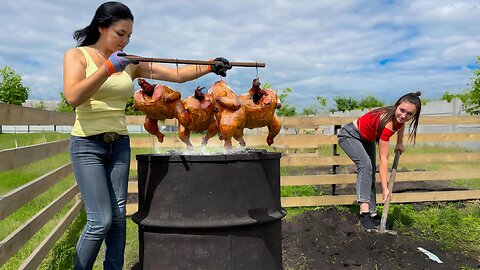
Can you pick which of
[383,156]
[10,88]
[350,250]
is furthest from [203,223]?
[10,88]

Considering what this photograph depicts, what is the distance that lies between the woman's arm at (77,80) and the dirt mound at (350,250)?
257 centimetres

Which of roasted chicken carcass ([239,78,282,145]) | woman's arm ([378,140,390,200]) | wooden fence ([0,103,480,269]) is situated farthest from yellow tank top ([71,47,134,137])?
woman's arm ([378,140,390,200])

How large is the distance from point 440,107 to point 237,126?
75.0 ft

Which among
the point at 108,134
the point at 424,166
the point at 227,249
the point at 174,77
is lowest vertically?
the point at 424,166

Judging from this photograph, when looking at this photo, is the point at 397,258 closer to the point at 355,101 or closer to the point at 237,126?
the point at 237,126

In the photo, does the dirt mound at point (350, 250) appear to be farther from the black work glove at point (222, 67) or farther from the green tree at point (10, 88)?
the green tree at point (10, 88)

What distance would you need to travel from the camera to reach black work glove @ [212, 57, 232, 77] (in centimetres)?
289

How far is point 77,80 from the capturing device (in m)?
2.42

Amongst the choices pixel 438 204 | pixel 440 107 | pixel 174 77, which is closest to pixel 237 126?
pixel 174 77

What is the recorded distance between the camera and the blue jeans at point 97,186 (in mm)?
2553

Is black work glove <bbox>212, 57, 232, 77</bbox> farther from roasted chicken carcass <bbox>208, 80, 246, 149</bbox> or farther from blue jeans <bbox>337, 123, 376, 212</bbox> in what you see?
blue jeans <bbox>337, 123, 376, 212</bbox>

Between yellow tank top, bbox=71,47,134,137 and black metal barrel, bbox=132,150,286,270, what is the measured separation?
33 centimetres

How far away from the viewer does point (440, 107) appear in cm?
2278

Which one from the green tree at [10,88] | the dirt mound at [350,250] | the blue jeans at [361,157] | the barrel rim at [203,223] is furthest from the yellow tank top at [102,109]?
the green tree at [10,88]
